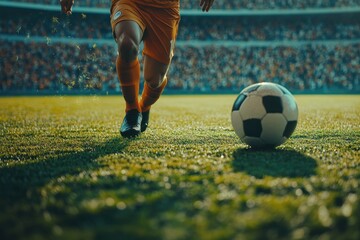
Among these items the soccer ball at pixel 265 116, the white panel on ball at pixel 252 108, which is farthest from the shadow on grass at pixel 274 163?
the white panel on ball at pixel 252 108

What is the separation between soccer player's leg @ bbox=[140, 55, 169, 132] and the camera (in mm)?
4488

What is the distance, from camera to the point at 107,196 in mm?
1772

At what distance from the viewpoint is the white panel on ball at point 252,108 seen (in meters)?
3.28

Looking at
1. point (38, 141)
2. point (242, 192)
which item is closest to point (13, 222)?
point (242, 192)

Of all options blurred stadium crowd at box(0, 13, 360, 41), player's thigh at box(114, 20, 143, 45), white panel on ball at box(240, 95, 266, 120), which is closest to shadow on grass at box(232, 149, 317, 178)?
white panel on ball at box(240, 95, 266, 120)

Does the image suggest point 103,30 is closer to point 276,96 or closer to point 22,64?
point 22,64

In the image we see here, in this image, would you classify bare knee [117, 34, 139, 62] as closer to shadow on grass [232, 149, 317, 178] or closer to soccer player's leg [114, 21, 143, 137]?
soccer player's leg [114, 21, 143, 137]

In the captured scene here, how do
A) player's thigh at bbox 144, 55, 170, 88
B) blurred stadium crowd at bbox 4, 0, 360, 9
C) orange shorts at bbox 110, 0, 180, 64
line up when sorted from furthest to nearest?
blurred stadium crowd at bbox 4, 0, 360, 9, player's thigh at bbox 144, 55, 170, 88, orange shorts at bbox 110, 0, 180, 64

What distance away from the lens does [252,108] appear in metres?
3.32

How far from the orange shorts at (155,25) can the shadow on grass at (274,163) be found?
1.74 meters

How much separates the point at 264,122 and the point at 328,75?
28.6 metres

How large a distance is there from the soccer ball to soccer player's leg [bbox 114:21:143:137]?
1.24 metres

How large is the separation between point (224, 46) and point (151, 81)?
28199mm

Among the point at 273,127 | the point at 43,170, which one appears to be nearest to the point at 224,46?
the point at 273,127
